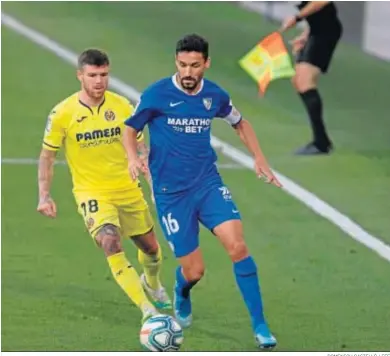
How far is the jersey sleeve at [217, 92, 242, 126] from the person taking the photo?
10891mm

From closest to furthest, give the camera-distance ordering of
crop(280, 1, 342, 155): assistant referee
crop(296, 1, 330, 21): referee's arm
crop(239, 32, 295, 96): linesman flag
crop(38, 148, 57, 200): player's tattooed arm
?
crop(38, 148, 57, 200): player's tattooed arm, crop(239, 32, 295, 96): linesman flag, crop(296, 1, 330, 21): referee's arm, crop(280, 1, 342, 155): assistant referee

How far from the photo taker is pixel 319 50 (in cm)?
1814

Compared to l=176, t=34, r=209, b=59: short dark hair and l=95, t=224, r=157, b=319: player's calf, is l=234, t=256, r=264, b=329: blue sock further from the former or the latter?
l=176, t=34, r=209, b=59: short dark hair

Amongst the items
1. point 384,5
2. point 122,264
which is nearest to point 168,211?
point 122,264

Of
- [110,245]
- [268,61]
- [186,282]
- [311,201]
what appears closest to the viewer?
[110,245]

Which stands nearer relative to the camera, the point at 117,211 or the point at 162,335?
the point at 162,335

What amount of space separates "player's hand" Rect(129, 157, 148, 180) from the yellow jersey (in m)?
0.91

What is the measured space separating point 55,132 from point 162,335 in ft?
6.35

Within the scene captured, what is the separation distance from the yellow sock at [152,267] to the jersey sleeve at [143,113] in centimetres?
158

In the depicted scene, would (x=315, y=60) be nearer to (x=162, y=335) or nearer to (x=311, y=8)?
(x=311, y=8)

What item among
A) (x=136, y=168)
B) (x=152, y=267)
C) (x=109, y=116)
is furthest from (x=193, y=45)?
(x=152, y=267)

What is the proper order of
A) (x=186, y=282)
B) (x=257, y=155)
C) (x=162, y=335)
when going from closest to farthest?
(x=162, y=335) < (x=257, y=155) < (x=186, y=282)

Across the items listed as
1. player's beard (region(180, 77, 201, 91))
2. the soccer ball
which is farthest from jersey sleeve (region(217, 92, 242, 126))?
the soccer ball

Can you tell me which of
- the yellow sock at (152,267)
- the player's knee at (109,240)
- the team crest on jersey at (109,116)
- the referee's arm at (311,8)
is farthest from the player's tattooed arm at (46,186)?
the referee's arm at (311,8)
